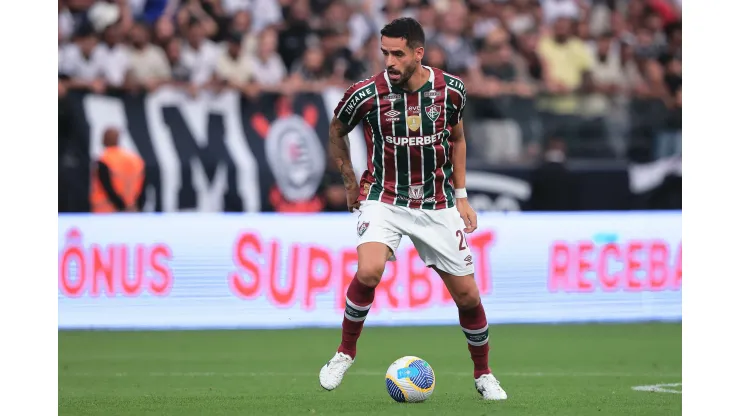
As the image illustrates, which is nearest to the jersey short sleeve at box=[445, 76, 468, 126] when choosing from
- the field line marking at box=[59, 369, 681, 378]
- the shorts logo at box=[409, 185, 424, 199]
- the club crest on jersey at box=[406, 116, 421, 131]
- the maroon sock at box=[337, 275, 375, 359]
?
the club crest on jersey at box=[406, 116, 421, 131]

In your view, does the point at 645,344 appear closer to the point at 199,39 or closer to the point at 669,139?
the point at 669,139

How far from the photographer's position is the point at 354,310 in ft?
25.1

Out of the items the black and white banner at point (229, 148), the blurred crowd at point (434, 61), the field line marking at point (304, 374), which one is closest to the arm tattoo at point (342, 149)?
the field line marking at point (304, 374)

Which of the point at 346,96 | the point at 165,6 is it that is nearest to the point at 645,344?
the point at 346,96

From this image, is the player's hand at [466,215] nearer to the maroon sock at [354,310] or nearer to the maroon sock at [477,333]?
the maroon sock at [477,333]

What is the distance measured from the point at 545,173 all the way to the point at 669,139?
6.57 ft

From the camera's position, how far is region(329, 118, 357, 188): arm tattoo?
7.79 metres

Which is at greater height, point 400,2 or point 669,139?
point 400,2

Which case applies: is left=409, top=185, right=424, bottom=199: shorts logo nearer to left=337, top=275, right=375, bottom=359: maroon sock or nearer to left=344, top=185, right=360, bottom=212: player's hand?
left=344, top=185, right=360, bottom=212: player's hand

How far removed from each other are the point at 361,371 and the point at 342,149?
2.77 m

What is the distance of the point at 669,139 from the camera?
16.9 m

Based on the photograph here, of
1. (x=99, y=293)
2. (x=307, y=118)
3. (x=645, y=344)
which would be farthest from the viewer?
(x=307, y=118)

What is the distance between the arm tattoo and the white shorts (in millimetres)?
239

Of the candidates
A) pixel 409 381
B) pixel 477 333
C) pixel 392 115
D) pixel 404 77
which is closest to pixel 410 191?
pixel 392 115
